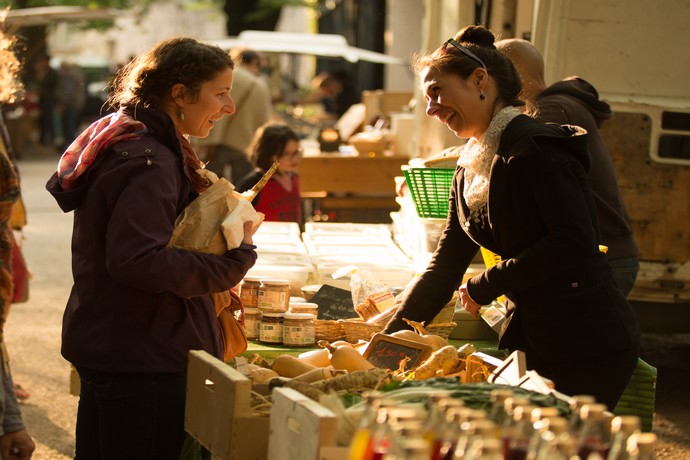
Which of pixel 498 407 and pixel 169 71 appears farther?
pixel 169 71

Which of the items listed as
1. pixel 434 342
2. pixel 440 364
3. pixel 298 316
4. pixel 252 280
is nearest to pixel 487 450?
pixel 440 364

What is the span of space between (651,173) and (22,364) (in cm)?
451

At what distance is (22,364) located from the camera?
768 cm

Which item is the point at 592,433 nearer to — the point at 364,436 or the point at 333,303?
the point at 364,436

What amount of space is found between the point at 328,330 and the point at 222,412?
1.74m

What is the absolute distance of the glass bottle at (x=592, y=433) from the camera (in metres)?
2.35

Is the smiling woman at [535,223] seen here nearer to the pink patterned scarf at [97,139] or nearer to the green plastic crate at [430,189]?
the pink patterned scarf at [97,139]

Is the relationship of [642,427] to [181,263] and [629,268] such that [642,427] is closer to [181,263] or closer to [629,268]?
[629,268]

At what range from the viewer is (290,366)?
4.06 metres

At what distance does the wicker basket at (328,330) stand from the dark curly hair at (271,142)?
263cm

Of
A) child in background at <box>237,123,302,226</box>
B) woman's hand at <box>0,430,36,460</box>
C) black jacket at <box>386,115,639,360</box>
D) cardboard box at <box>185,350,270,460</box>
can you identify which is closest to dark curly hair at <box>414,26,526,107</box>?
black jacket at <box>386,115,639,360</box>

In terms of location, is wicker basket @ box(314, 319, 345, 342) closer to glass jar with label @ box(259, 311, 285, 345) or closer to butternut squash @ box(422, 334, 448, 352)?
glass jar with label @ box(259, 311, 285, 345)

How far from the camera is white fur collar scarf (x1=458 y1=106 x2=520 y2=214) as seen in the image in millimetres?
3617

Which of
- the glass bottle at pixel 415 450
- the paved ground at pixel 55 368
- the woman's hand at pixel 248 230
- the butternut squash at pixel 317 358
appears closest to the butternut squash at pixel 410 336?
the butternut squash at pixel 317 358
